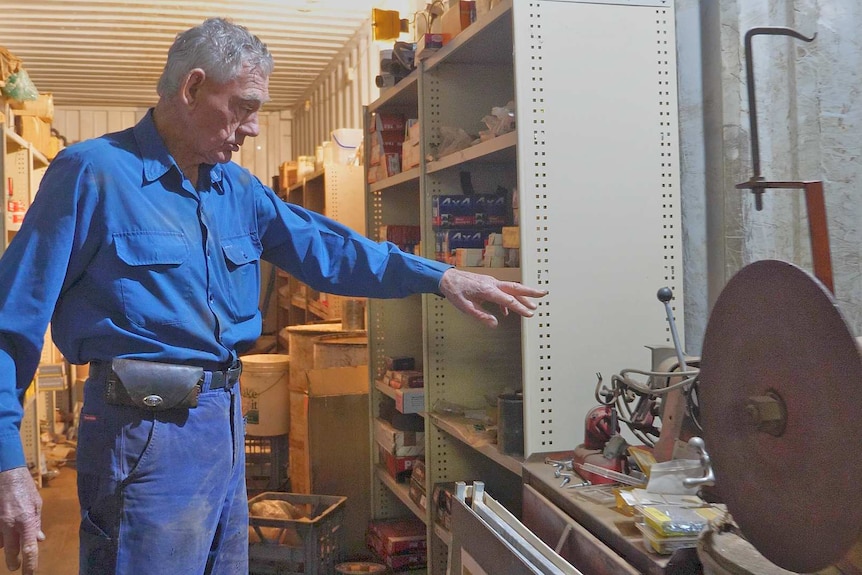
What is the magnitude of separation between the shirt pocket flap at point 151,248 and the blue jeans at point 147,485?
28 centimetres

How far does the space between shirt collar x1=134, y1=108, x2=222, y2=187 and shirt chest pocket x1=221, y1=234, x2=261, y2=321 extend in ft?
0.72

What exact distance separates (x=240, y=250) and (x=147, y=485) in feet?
1.92

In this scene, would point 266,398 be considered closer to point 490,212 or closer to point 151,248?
point 490,212

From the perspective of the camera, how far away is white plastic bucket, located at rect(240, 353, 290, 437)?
15.5 ft

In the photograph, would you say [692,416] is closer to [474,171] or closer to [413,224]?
[474,171]

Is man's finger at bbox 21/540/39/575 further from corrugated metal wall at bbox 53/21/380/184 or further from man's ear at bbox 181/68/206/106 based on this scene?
corrugated metal wall at bbox 53/21/380/184

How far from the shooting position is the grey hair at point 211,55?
1854mm

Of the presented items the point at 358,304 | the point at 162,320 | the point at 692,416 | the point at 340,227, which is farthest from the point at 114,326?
the point at 358,304

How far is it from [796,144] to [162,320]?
165 centimetres

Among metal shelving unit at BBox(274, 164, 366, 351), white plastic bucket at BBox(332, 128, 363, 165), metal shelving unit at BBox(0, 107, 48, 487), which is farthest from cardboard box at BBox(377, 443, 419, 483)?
white plastic bucket at BBox(332, 128, 363, 165)

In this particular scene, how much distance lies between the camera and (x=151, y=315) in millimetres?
1786

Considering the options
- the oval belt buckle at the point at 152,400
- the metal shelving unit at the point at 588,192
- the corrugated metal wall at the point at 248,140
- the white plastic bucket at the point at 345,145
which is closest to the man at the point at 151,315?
the oval belt buckle at the point at 152,400

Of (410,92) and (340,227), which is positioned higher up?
(410,92)

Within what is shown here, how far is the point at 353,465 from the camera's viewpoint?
4.00 metres
